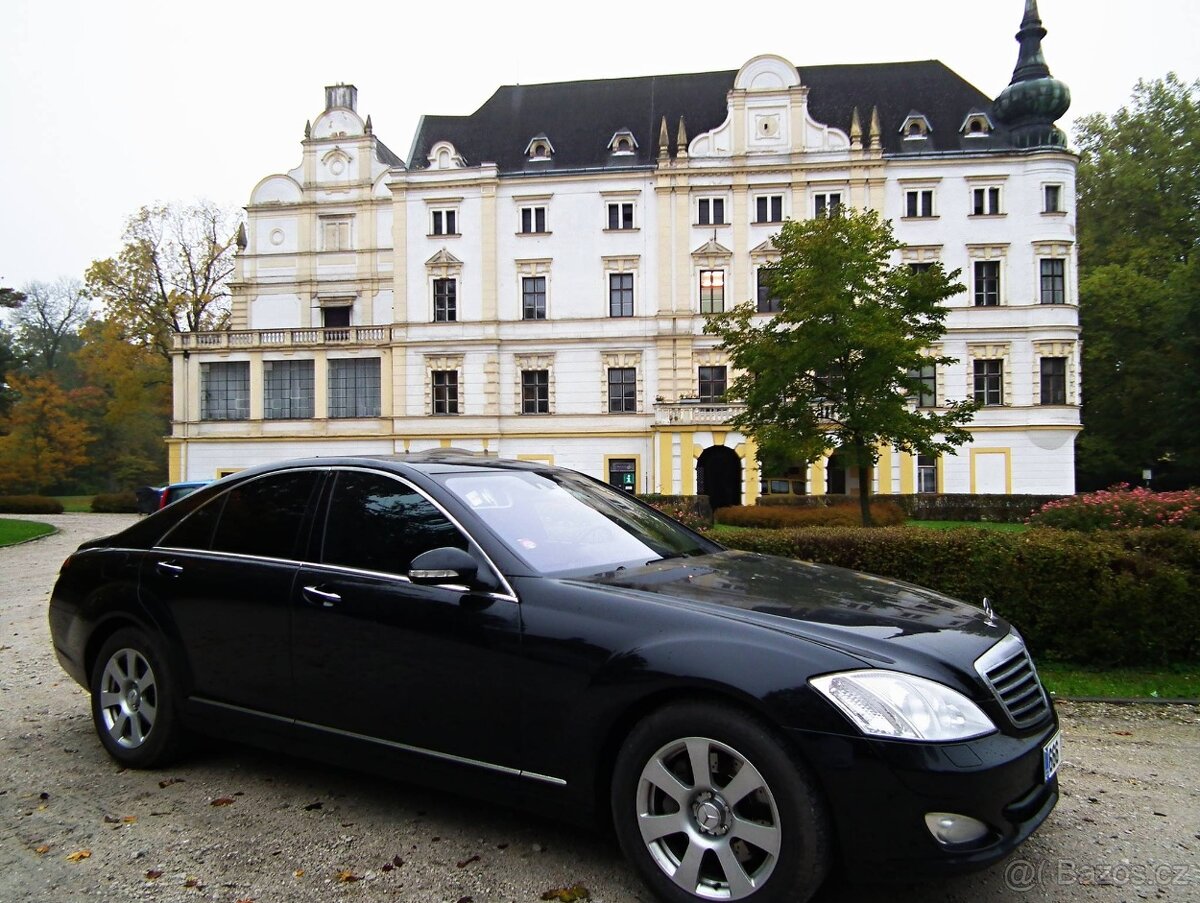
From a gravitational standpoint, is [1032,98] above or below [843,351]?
above

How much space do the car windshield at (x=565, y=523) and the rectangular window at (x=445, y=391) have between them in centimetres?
3745

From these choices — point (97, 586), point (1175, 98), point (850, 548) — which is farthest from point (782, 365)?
point (1175, 98)

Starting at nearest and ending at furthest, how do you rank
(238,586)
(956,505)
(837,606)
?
(837,606) → (238,586) → (956,505)

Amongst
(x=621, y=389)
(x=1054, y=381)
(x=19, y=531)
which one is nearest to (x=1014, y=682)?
(x=19, y=531)

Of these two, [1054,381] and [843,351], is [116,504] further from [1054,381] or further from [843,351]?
[1054,381]

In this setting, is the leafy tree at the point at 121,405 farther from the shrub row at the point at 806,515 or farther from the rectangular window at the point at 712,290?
the shrub row at the point at 806,515

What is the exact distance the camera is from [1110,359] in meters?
46.9

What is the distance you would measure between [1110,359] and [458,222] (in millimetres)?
37741

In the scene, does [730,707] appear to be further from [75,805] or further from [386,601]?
[75,805]

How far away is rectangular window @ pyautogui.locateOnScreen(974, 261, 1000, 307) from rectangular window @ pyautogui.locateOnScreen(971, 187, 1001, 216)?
8.00 ft

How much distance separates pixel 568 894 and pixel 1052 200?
4453 cm

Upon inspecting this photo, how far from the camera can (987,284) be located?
39.5 meters

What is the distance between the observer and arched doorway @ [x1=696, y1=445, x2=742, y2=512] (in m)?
38.7

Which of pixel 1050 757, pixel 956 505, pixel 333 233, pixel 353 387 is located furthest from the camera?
pixel 333 233
